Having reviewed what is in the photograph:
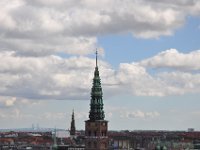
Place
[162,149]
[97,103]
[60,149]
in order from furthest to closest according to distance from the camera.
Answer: [60,149]
[162,149]
[97,103]

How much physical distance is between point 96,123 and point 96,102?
3.44 meters

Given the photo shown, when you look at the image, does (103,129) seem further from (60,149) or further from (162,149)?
(60,149)

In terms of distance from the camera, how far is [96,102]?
341 feet

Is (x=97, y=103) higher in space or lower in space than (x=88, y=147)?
higher

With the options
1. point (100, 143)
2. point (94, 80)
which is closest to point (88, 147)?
point (100, 143)

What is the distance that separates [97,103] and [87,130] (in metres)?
5.40

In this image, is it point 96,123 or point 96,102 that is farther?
point 96,123

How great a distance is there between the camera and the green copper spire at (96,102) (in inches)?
4090

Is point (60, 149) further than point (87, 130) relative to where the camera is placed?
Yes

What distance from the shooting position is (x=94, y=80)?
10556 cm

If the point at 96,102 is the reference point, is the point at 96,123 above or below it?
below

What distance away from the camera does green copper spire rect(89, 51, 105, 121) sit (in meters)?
104

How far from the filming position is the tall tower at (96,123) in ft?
341

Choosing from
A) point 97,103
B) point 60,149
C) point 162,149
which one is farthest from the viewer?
point 60,149
